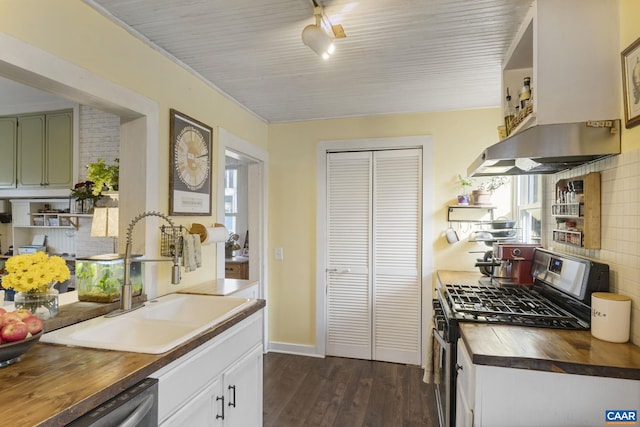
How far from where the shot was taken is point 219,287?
2297 millimetres

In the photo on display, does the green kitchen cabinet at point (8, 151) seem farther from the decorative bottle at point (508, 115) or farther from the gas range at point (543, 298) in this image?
the decorative bottle at point (508, 115)

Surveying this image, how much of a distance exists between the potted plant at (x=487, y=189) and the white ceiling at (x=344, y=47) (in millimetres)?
682

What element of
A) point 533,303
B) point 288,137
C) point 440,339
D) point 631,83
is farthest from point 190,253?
point 631,83

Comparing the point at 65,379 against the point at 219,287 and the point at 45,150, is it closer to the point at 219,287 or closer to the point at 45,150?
the point at 219,287

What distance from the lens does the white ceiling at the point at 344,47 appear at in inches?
64.2

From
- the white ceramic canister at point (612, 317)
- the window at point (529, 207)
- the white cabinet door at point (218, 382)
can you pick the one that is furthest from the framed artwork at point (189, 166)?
the window at point (529, 207)

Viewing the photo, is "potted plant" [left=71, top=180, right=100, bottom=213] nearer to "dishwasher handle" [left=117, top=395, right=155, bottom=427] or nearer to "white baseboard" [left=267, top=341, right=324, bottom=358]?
"white baseboard" [left=267, top=341, right=324, bottom=358]

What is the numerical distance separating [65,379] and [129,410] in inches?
8.4

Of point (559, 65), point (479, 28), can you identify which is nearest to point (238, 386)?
point (559, 65)

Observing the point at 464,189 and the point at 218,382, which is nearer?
the point at 218,382

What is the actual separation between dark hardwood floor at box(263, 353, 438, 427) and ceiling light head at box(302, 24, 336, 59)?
7.70 ft

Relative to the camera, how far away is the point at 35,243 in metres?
3.82

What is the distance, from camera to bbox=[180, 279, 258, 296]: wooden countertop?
2.12 metres

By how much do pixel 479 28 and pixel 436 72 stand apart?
0.56 metres
